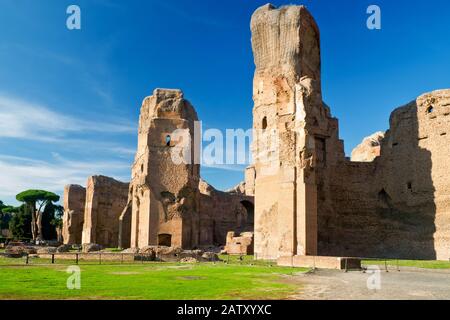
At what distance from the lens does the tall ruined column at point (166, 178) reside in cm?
2727

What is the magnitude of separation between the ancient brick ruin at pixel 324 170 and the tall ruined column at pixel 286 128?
0.05 m

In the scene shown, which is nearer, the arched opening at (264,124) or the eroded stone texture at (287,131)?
the eroded stone texture at (287,131)

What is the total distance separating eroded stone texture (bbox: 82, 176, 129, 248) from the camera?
35.2 m

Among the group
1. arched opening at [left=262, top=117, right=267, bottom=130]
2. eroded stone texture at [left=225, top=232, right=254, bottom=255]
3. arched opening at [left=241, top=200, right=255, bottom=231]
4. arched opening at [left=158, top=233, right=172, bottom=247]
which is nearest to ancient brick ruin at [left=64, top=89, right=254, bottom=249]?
arched opening at [left=158, top=233, right=172, bottom=247]

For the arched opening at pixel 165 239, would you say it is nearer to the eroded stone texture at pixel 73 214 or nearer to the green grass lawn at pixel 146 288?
the eroded stone texture at pixel 73 214

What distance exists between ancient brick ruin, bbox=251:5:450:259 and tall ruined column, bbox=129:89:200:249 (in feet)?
18.8

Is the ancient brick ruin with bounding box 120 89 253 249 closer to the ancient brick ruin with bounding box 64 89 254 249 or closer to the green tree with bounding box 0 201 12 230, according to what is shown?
the ancient brick ruin with bounding box 64 89 254 249

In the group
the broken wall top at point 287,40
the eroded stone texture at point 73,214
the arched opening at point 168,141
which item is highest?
the broken wall top at point 287,40

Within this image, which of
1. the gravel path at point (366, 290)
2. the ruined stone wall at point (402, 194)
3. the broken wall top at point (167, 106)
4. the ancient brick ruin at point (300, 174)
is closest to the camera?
the gravel path at point (366, 290)

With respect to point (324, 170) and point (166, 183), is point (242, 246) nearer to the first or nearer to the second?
point (166, 183)

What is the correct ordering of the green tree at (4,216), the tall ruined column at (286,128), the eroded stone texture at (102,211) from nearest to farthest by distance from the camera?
the tall ruined column at (286,128)
the eroded stone texture at (102,211)
the green tree at (4,216)

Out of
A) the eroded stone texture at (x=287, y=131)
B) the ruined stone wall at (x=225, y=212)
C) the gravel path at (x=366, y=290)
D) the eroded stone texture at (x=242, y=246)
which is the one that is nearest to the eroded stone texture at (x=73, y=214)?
the ruined stone wall at (x=225, y=212)

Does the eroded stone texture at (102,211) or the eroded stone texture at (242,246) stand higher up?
the eroded stone texture at (102,211)
